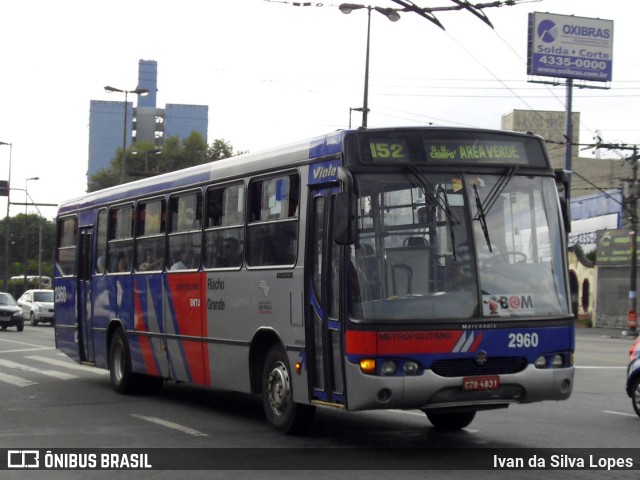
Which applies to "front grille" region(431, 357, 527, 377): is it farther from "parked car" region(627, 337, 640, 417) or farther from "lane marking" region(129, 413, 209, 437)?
"parked car" region(627, 337, 640, 417)

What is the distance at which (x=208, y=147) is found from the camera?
78250mm

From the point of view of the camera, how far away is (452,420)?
12031mm

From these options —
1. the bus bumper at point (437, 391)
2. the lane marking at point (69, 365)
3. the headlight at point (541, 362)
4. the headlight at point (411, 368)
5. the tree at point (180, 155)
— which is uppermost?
the tree at point (180, 155)

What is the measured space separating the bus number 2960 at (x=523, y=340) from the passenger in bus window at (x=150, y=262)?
6194mm

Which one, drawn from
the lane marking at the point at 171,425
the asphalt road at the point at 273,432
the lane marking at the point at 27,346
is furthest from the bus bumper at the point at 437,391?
the lane marking at the point at 27,346

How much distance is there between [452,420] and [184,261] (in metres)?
4.19

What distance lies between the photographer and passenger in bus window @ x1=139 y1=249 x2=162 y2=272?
1491 cm

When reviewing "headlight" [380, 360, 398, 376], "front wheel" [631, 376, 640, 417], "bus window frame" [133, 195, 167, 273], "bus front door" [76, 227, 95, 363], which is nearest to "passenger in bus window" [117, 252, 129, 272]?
"bus window frame" [133, 195, 167, 273]

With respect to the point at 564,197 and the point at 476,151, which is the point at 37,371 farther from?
the point at 564,197

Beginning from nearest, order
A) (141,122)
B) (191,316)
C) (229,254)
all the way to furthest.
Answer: (229,254), (191,316), (141,122)

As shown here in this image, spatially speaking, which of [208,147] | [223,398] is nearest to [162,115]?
[208,147]

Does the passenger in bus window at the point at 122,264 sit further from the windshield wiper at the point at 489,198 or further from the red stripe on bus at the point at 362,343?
the windshield wiper at the point at 489,198

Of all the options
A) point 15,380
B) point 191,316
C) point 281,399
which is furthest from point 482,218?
point 15,380

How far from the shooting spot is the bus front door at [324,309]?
10.2 meters
